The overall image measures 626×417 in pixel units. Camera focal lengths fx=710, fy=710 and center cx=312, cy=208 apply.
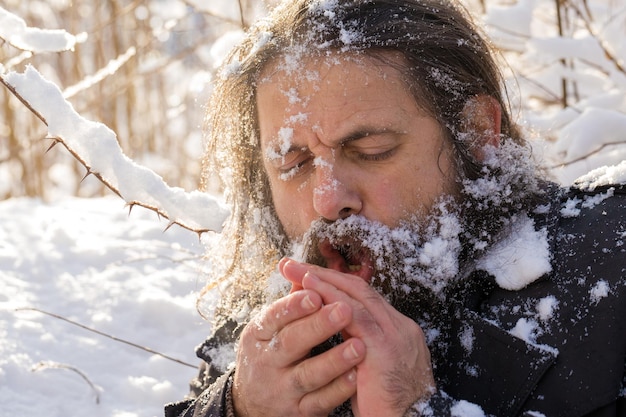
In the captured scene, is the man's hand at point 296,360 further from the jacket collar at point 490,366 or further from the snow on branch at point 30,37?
the snow on branch at point 30,37

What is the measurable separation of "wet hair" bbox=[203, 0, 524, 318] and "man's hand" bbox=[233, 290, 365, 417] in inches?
19.1

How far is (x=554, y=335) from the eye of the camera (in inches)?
63.5

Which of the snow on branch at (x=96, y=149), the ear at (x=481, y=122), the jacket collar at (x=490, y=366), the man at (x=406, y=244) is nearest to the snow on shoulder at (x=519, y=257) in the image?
the man at (x=406, y=244)

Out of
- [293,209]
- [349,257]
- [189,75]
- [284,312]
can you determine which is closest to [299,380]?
[284,312]

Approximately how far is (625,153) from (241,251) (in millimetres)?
1741

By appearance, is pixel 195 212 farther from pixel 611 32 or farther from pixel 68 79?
pixel 68 79

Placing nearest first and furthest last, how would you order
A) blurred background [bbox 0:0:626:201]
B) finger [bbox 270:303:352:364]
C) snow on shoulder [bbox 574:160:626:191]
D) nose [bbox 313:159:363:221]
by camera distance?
finger [bbox 270:303:352:364]
nose [bbox 313:159:363:221]
snow on shoulder [bbox 574:160:626:191]
blurred background [bbox 0:0:626:201]

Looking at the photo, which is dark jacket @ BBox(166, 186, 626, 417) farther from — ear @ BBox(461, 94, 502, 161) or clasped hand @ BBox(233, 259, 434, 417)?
ear @ BBox(461, 94, 502, 161)

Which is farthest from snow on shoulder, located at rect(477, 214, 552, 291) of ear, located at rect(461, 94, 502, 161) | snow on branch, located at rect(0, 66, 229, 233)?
snow on branch, located at rect(0, 66, 229, 233)

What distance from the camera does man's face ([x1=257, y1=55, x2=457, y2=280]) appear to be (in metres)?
1.80

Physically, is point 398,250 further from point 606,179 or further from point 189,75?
point 189,75

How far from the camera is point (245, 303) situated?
229cm

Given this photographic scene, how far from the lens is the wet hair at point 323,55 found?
1.93 m

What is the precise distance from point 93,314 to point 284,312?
4.45ft
